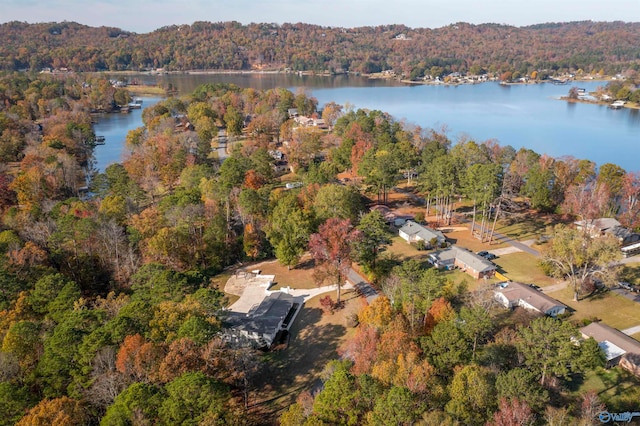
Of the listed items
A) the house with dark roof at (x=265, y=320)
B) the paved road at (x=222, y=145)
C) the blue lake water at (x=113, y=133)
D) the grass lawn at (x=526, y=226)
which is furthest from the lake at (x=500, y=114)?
the house with dark roof at (x=265, y=320)

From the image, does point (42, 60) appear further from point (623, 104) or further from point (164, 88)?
point (623, 104)

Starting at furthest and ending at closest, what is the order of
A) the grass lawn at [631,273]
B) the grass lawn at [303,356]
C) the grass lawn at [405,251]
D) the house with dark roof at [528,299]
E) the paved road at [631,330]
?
1. the grass lawn at [405,251]
2. the grass lawn at [631,273]
3. the house with dark roof at [528,299]
4. the paved road at [631,330]
5. the grass lawn at [303,356]

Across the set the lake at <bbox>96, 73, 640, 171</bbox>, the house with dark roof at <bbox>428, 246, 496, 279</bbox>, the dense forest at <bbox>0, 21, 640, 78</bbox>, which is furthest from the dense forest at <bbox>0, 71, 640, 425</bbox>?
the dense forest at <bbox>0, 21, 640, 78</bbox>

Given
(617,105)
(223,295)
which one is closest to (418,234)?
(223,295)

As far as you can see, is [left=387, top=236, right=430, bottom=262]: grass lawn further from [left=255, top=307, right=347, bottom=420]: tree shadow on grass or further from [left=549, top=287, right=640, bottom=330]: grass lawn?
[left=255, top=307, right=347, bottom=420]: tree shadow on grass

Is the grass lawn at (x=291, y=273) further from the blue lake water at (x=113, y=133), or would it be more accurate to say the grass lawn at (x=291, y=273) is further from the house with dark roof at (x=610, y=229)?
the blue lake water at (x=113, y=133)

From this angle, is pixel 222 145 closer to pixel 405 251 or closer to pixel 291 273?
pixel 291 273

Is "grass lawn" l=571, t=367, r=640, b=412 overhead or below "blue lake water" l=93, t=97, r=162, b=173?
below
